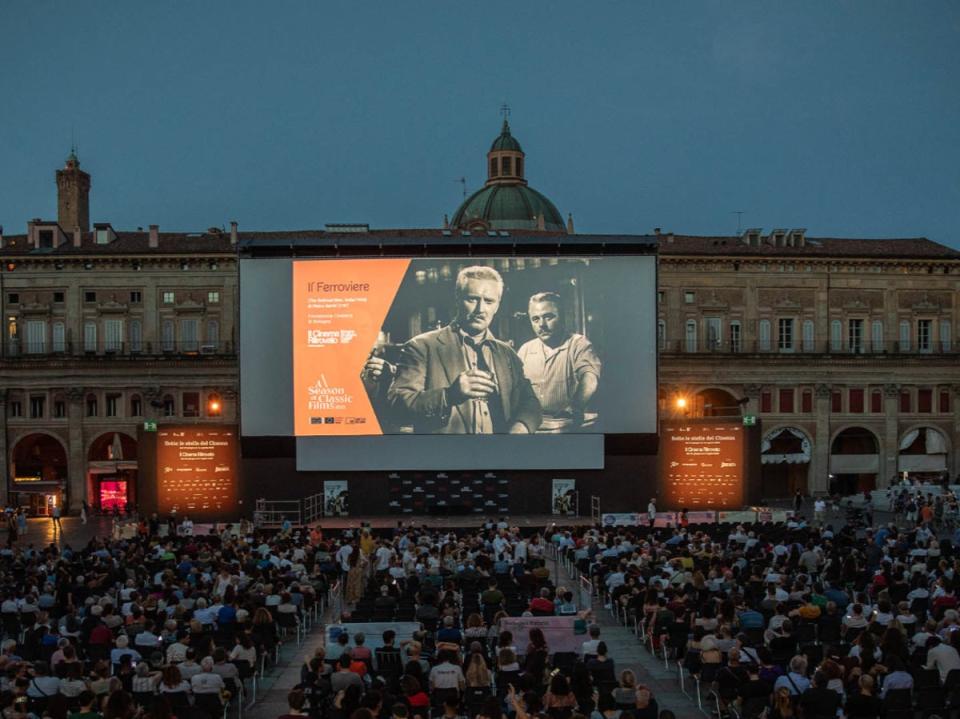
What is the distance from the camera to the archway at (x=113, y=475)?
48469 mm

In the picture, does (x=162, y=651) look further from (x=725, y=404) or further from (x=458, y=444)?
(x=725, y=404)

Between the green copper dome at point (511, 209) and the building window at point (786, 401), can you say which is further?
the green copper dome at point (511, 209)

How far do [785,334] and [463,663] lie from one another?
41351mm

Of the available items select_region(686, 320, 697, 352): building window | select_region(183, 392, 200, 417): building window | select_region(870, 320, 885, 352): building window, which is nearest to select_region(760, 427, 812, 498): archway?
select_region(686, 320, 697, 352): building window

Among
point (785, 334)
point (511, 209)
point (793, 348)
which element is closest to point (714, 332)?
point (785, 334)

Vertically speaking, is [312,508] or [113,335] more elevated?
[113,335]

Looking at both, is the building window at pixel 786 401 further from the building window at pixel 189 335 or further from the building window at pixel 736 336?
the building window at pixel 189 335

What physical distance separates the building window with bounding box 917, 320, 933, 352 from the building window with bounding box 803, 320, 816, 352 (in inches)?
226

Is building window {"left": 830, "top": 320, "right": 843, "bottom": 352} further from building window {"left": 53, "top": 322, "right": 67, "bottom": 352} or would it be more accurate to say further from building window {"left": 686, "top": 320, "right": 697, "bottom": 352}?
building window {"left": 53, "top": 322, "right": 67, "bottom": 352}

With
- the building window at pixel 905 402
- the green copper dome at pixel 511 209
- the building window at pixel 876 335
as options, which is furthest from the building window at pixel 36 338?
the building window at pixel 905 402

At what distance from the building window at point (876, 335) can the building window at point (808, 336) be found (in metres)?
3.16

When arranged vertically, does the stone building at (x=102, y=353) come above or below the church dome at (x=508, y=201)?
below

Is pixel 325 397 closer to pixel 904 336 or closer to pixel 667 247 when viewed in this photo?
pixel 667 247

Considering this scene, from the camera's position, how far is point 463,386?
36.9 metres
